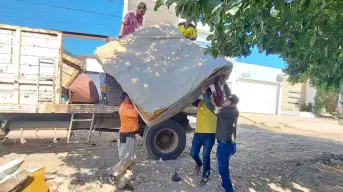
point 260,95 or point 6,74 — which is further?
point 260,95

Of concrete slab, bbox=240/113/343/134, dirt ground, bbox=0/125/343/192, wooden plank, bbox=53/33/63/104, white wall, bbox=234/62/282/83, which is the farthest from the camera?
white wall, bbox=234/62/282/83

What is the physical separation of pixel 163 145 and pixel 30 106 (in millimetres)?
2725

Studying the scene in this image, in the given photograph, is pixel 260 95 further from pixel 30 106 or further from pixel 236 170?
pixel 30 106

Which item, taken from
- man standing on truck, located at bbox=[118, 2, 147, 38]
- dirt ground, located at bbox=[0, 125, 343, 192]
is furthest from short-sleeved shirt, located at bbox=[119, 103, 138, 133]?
man standing on truck, located at bbox=[118, 2, 147, 38]

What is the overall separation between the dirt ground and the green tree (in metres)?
2.24

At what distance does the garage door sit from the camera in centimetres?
2078

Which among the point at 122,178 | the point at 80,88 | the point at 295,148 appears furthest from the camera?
the point at 295,148

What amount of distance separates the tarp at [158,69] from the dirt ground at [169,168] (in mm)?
1110

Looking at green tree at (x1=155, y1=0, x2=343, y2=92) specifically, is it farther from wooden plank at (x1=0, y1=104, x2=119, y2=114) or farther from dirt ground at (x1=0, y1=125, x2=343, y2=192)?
wooden plank at (x1=0, y1=104, x2=119, y2=114)

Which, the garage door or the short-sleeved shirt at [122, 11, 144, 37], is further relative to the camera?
the garage door

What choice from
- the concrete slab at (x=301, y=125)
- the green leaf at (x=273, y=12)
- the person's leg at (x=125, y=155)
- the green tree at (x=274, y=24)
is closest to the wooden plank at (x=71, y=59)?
the person's leg at (x=125, y=155)

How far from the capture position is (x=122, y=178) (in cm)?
483

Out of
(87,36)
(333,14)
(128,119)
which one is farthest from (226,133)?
(87,36)

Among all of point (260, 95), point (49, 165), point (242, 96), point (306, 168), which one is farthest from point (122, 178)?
point (260, 95)
